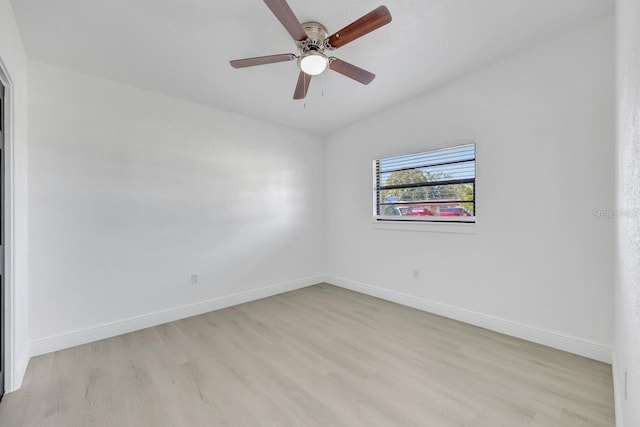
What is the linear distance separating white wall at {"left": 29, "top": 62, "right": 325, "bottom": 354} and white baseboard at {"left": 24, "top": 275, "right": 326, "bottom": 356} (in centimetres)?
1

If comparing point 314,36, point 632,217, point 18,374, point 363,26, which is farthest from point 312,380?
point 314,36

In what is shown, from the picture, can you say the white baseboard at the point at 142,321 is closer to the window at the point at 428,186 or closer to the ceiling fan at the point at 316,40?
the window at the point at 428,186

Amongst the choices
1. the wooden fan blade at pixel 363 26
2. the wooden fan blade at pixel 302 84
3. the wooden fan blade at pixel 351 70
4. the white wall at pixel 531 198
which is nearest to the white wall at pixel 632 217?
the white wall at pixel 531 198

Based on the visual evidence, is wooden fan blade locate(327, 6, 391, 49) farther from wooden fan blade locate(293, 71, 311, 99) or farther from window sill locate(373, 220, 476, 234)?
window sill locate(373, 220, 476, 234)

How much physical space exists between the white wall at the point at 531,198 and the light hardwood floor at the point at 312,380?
32 centimetres

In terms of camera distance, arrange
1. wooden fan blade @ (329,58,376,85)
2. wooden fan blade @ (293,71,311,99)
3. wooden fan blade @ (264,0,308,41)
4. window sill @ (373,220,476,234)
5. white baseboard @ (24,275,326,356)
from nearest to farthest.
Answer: wooden fan blade @ (264,0,308,41), wooden fan blade @ (329,58,376,85), wooden fan blade @ (293,71,311,99), white baseboard @ (24,275,326,356), window sill @ (373,220,476,234)

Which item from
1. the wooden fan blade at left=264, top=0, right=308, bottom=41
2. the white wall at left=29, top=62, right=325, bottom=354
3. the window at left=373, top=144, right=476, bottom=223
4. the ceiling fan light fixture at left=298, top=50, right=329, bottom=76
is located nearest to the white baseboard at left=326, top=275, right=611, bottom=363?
the window at left=373, top=144, right=476, bottom=223

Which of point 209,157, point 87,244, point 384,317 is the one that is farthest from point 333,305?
point 87,244

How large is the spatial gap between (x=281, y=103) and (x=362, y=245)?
7.45 feet

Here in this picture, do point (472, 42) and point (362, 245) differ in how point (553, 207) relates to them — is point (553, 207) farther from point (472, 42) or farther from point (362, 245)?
point (362, 245)

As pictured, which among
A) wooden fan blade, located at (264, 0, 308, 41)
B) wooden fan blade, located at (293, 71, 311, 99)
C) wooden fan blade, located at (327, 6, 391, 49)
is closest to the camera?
wooden fan blade, located at (264, 0, 308, 41)

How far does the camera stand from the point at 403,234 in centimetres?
355

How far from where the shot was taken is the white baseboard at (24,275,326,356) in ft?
7.91

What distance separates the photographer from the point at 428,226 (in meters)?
3.27
